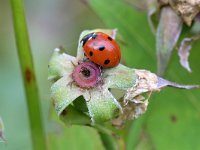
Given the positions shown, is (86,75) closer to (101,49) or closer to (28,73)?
(101,49)

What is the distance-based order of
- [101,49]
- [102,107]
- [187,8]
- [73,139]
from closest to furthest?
[102,107], [101,49], [187,8], [73,139]

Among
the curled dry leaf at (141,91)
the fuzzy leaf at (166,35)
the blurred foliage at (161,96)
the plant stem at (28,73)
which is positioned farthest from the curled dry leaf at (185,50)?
the plant stem at (28,73)

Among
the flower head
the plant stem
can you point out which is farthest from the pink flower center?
the plant stem

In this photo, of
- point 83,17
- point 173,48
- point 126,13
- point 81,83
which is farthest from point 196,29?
point 83,17

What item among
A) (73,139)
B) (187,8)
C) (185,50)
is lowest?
(73,139)

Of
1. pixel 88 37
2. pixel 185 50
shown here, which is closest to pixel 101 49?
pixel 88 37

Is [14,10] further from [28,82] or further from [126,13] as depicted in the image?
[126,13]
